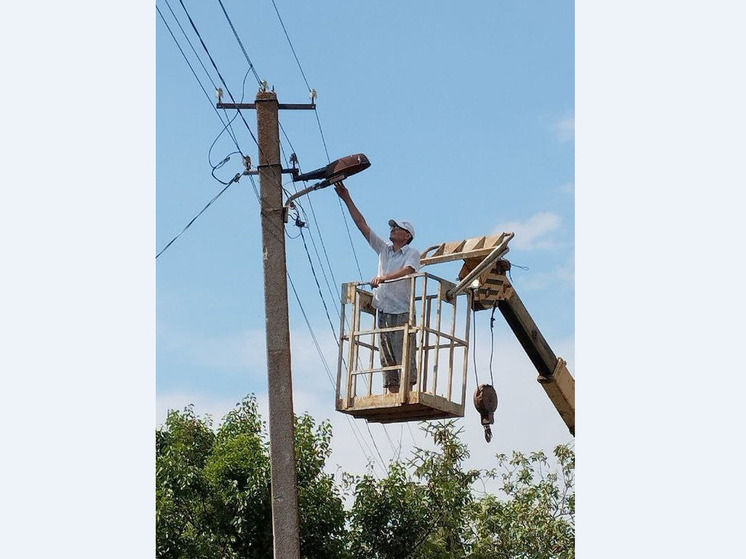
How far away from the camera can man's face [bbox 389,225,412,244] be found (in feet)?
27.7

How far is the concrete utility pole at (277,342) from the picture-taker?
8.81 metres

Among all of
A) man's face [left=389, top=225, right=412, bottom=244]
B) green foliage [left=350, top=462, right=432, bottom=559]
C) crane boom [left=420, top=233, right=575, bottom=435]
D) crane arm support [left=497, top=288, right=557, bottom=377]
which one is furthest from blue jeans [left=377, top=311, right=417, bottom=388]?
green foliage [left=350, top=462, right=432, bottom=559]

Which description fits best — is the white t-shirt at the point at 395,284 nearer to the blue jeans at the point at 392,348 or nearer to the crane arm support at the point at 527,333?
the blue jeans at the point at 392,348

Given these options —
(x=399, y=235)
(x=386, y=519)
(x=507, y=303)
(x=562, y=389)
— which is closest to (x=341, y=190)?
(x=399, y=235)

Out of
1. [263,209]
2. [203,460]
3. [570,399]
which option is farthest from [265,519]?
[263,209]

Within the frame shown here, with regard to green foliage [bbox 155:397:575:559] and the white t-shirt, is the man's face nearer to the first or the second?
the white t-shirt

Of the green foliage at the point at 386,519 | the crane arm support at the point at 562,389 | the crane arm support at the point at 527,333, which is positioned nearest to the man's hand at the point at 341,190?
the crane arm support at the point at 527,333

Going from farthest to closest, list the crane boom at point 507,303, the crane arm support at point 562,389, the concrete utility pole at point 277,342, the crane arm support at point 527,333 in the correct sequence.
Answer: the crane arm support at point 562,389, the crane arm support at point 527,333, the crane boom at point 507,303, the concrete utility pole at point 277,342

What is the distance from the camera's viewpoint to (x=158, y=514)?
1269cm

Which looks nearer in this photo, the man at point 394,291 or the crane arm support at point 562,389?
the man at point 394,291

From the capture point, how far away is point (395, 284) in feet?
27.6

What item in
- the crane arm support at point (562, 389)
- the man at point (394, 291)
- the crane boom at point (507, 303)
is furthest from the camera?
the crane arm support at point (562, 389)

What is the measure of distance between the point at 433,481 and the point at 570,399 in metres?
3.63

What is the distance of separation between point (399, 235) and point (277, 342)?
1444 mm
